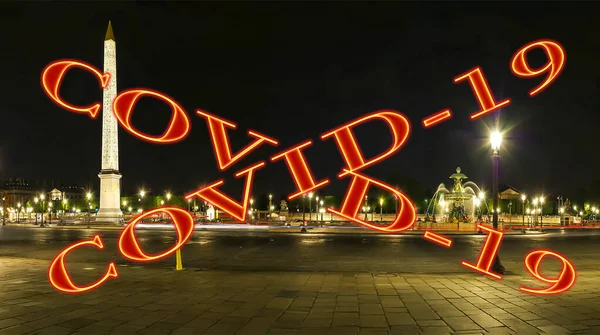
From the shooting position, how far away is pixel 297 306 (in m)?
10.5

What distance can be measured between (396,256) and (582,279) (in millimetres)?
8808

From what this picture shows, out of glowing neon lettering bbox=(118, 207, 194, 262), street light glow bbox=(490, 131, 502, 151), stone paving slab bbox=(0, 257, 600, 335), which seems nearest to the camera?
stone paving slab bbox=(0, 257, 600, 335)

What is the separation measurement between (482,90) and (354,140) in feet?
9.92

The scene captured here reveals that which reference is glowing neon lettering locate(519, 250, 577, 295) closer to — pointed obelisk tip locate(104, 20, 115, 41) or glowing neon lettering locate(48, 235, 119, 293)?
glowing neon lettering locate(48, 235, 119, 293)

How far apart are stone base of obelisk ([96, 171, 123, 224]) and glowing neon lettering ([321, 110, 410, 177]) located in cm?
5244

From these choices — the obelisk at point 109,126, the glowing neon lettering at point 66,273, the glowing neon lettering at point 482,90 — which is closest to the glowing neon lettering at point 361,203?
the glowing neon lettering at point 482,90

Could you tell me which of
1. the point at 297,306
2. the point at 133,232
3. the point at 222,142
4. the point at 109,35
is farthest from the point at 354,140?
the point at 109,35

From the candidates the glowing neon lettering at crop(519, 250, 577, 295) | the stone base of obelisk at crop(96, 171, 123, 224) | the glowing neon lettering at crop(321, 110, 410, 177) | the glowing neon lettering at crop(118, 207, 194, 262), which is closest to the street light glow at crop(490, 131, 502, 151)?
the glowing neon lettering at crop(519, 250, 577, 295)

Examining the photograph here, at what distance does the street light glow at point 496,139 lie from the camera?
1731 cm

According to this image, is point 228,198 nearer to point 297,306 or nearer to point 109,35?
point 297,306

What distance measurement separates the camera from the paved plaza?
8695mm

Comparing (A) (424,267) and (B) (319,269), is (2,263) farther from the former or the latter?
(A) (424,267)

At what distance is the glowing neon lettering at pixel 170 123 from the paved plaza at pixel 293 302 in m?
3.71

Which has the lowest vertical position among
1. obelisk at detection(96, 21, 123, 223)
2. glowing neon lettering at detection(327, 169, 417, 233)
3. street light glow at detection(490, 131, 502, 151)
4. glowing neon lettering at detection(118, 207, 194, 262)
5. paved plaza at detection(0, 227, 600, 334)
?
paved plaza at detection(0, 227, 600, 334)
